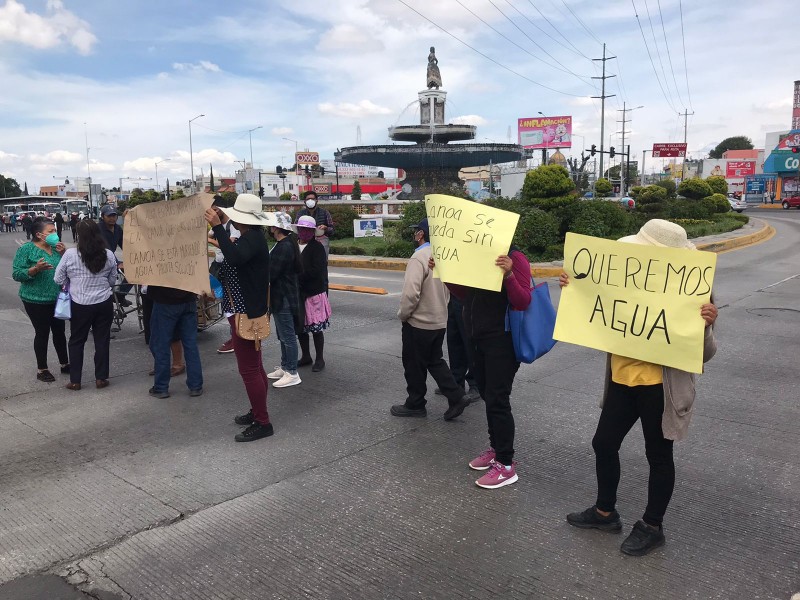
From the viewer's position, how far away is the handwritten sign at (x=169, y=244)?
571cm

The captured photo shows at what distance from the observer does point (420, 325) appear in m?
5.48

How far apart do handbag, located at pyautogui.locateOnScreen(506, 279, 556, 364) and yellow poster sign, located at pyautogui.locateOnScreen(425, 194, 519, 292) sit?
319 millimetres

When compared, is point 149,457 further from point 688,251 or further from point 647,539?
point 688,251

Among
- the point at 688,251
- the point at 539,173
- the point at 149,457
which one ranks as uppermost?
the point at 539,173

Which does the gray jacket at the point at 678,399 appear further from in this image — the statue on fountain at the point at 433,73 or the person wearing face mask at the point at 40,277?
the statue on fountain at the point at 433,73

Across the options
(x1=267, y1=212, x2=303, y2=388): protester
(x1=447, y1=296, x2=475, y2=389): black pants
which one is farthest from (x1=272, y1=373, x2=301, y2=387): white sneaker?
(x1=447, y1=296, x2=475, y2=389): black pants

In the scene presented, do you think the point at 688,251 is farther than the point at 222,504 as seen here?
No

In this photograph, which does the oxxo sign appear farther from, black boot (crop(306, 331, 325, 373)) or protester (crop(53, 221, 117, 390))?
protester (crop(53, 221, 117, 390))

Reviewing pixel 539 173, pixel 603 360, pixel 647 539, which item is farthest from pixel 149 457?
pixel 539 173

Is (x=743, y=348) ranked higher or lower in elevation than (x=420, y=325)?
lower

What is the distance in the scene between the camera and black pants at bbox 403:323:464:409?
5.51 metres

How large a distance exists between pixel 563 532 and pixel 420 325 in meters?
2.28

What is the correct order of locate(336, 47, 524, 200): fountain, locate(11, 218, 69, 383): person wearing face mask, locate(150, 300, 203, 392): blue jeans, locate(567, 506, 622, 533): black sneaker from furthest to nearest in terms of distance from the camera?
1. locate(336, 47, 524, 200): fountain
2. locate(11, 218, 69, 383): person wearing face mask
3. locate(150, 300, 203, 392): blue jeans
4. locate(567, 506, 622, 533): black sneaker

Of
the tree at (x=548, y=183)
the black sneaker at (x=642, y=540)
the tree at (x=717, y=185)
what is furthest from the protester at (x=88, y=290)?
the tree at (x=717, y=185)
